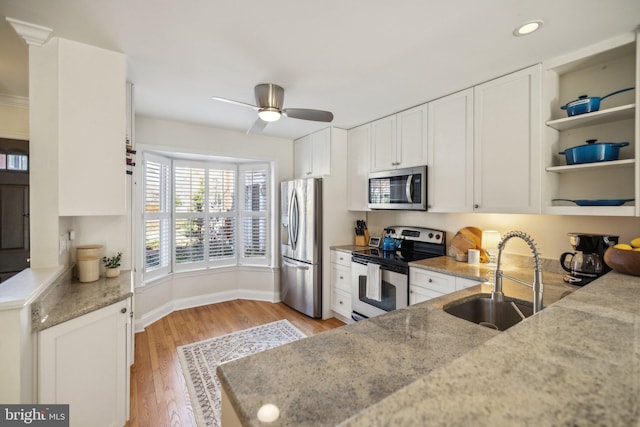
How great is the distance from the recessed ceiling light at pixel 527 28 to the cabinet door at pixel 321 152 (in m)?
2.30

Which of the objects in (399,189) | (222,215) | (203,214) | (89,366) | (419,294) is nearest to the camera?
(89,366)

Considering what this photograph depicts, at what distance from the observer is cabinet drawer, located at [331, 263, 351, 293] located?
3430 millimetres

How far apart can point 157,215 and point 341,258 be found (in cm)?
249

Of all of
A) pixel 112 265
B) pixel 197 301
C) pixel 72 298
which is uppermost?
pixel 112 265

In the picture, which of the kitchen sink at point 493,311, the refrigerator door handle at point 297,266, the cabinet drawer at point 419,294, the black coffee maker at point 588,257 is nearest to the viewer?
the kitchen sink at point 493,311

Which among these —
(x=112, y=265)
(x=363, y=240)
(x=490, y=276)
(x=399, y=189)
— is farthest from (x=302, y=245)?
(x=490, y=276)

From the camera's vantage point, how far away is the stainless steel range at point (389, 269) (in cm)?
277

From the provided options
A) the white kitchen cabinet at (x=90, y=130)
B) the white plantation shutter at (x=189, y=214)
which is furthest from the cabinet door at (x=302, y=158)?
the white kitchen cabinet at (x=90, y=130)

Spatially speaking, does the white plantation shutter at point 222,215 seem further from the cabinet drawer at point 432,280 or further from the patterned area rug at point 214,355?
the cabinet drawer at point 432,280

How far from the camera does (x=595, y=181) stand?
2043 mm

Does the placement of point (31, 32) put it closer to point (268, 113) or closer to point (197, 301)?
point (268, 113)

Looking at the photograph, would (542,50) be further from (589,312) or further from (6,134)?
(6,134)

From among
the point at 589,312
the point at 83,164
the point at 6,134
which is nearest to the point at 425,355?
the point at 589,312

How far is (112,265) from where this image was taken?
2170 mm
